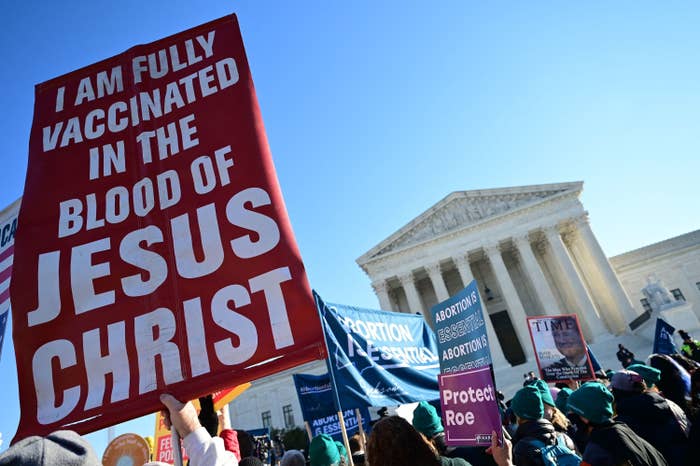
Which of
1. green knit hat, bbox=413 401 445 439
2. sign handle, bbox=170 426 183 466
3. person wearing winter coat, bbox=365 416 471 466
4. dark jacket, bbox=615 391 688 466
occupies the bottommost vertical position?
dark jacket, bbox=615 391 688 466

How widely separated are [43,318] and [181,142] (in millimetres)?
1314

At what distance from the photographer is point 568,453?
3.46 metres

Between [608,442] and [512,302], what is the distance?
1315 inches

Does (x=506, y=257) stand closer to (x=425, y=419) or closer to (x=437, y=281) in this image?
(x=437, y=281)

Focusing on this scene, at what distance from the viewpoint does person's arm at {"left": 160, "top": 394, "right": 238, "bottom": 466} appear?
6.18 feet

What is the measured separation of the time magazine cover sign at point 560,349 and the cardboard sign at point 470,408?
5.70m

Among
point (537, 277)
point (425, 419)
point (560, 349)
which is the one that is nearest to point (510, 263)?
point (537, 277)

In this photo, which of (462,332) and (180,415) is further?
(462,332)

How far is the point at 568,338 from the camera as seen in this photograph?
9969 mm

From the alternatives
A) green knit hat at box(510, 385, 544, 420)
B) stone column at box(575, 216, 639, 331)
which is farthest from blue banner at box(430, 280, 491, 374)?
stone column at box(575, 216, 639, 331)

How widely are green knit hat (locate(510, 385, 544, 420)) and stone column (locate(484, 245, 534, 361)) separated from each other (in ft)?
100

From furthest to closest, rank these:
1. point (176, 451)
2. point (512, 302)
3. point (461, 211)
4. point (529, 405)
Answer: point (461, 211)
point (512, 302)
point (529, 405)
point (176, 451)

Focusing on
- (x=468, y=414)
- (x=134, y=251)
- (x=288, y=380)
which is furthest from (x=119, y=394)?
(x=288, y=380)

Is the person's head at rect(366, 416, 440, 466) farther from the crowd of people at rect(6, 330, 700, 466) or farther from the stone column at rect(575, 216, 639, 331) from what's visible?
the stone column at rect(575, 216, 639, 331)
